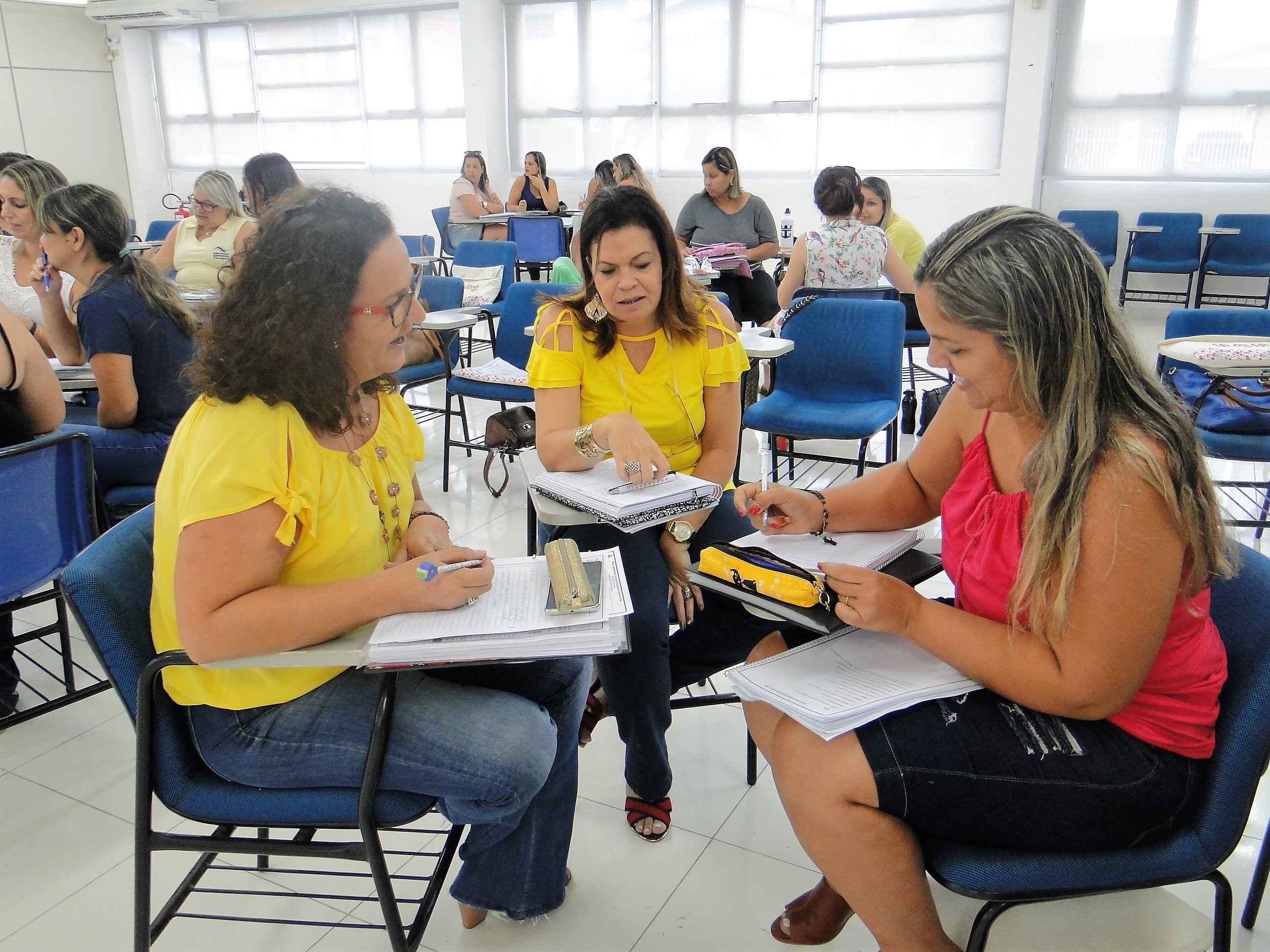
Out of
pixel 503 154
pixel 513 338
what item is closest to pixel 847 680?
pixel 513 338

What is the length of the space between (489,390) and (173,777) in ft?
8.74

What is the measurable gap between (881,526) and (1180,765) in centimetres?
59

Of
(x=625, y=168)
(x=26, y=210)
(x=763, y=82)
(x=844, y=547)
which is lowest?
(x=844, y=547)

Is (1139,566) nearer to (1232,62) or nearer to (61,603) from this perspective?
(61,603)

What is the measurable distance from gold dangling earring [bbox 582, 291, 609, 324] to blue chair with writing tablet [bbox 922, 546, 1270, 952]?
134 cm

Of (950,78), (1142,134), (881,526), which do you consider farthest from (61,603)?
(1142,134)

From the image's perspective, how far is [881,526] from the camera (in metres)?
1.58

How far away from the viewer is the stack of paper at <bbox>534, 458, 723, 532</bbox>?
64.6 inches

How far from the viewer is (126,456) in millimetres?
2570

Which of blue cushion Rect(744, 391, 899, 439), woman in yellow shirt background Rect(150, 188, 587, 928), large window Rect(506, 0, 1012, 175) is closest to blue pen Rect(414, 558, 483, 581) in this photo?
woman in yellow shirt background Rect(150, 188, 587, 928)

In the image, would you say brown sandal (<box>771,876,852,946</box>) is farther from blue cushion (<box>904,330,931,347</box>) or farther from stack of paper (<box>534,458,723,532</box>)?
blue cushion (<box>904,330,931,347</box>)

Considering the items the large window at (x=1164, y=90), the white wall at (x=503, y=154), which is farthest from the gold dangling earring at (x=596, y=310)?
the large window at (x=1164, y=90)

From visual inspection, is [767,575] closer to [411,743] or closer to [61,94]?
[411,743]

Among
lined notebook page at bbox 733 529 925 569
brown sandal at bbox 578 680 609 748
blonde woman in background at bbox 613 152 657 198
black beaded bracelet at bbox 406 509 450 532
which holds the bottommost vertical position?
brown sandal at bbox 578 680 609 748
